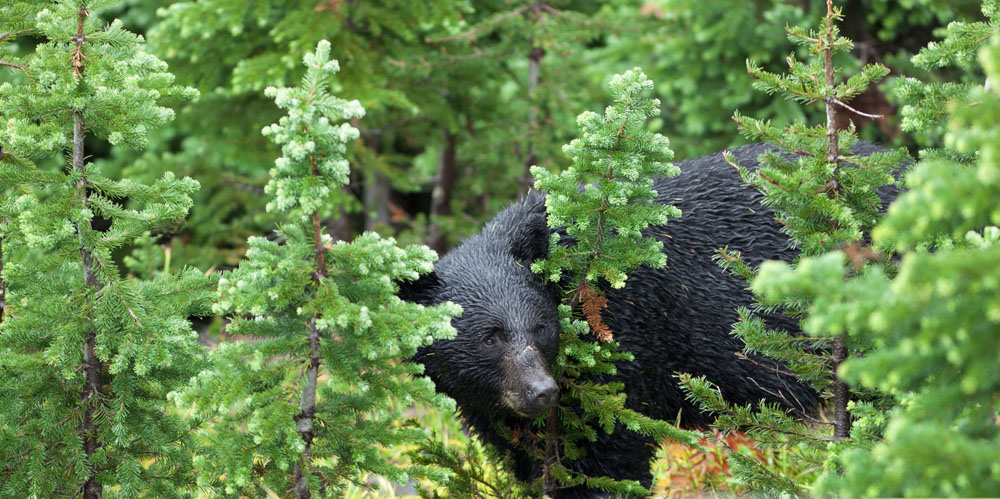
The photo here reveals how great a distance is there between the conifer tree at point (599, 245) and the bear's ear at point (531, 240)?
6 cm

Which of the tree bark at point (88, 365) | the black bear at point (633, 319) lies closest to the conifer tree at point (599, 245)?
the black bear at point (633, 319)

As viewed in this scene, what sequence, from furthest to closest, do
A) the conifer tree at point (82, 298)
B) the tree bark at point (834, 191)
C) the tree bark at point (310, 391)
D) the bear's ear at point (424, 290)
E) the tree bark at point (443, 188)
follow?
the tree bark at point (443, 188) → the bear's ear at point (424, 290) → the conifer tree at point (82, 298) → the tree bark at point (834, 191) → the tree bark at point (310, 391)

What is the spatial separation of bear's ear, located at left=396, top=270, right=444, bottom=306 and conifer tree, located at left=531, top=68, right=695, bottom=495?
482 millimetres

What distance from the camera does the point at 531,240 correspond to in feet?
13.1

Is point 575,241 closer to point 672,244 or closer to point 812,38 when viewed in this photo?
point 672,244

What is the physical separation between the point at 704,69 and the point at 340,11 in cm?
361

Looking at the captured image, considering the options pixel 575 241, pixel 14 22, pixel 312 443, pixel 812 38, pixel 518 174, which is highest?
pixel 812 38

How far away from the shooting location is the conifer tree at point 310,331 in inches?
113

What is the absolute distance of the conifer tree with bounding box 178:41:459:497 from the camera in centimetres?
288

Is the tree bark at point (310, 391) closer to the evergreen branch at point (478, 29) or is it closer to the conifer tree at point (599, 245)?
the conifer tree at point (599, 245)

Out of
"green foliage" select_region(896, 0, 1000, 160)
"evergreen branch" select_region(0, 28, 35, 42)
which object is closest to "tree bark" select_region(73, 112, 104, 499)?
"evergreen branch" select_region(0, 28, 35, 42)

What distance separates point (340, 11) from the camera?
21.7 feet

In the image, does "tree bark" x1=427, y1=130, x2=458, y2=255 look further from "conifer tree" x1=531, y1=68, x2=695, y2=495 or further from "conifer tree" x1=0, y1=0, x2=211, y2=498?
"conifer tree" x1=0, y1=0, x2=211, y2=498

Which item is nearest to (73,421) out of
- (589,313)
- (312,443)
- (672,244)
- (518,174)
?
(312,443)
